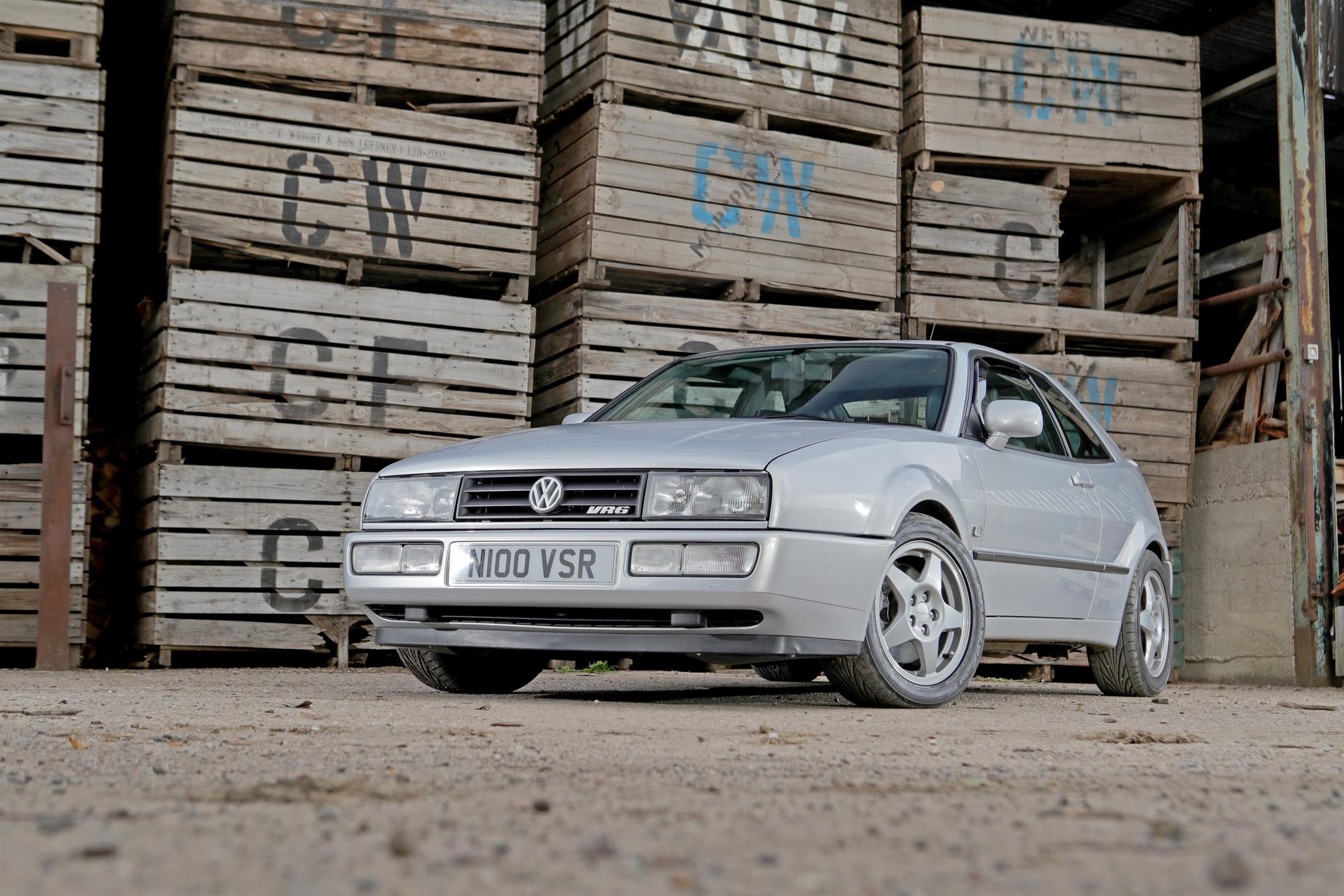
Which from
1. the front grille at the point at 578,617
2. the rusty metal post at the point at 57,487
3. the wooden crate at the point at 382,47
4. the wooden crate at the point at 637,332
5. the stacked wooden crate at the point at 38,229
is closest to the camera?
the front grille at the point at 578,617

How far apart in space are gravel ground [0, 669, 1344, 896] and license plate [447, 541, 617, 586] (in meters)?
0.40

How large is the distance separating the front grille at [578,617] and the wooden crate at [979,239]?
20.2ft

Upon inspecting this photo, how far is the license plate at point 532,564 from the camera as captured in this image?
4.66m

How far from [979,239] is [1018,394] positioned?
15.2 feet

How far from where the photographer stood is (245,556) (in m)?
8.83

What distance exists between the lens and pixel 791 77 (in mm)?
10297

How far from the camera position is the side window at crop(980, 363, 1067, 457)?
597cm

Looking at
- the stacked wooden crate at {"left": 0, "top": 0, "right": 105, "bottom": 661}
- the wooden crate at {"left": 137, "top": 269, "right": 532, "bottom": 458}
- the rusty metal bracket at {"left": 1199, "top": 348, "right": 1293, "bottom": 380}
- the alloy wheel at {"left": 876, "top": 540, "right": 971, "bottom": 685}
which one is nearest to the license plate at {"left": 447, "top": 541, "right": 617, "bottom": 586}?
the alloy wheel at {"left": 876, "top": 540, "right": 971, "bottom": 685}

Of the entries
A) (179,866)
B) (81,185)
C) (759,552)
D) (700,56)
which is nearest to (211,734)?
(759,552)

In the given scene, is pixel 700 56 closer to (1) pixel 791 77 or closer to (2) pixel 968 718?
(1) pixel 791 77

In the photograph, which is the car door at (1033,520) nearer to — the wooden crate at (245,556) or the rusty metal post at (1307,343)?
the wooden crate at (245,556)

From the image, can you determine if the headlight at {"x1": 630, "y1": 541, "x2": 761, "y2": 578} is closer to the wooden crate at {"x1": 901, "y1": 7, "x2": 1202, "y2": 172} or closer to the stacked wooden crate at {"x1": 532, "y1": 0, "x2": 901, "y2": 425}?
the stacked wooden crate at {"x1": 532, "y1": 0, "x2": 901, "y2": 425}

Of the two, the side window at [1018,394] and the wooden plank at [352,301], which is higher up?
the wooden plank at [352,301]

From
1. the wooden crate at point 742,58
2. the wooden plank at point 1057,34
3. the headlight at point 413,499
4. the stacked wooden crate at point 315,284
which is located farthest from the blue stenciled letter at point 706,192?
the headlight at point 413,499
